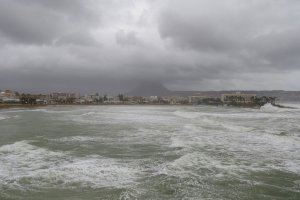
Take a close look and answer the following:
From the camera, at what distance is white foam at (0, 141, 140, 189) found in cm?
981

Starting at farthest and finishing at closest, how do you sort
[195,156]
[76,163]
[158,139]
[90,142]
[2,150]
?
[158,139] → [90,142] → [2,150] → [195,156] → [76,163]

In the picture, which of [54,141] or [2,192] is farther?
[54,141]

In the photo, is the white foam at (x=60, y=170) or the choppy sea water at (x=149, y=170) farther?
the white foam at (x=60, y=170)

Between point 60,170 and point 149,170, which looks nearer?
point 60,170

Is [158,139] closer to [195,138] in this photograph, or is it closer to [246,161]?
[195,138]

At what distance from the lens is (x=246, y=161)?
43.2 ft

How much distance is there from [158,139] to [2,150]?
7.89 metres

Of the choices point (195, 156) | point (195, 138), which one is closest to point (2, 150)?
point (195, 156)

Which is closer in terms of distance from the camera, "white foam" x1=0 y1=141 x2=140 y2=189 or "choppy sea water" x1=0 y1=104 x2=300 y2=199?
"choppy sea water" x1=0 y1=104 x2=300 y2=199

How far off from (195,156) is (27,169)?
6.12 m

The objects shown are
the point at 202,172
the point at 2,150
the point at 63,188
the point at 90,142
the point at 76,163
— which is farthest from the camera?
the point at 90,142

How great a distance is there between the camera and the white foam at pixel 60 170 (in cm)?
981

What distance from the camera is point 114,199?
8375 millimetres

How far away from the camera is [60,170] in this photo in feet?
37.0
